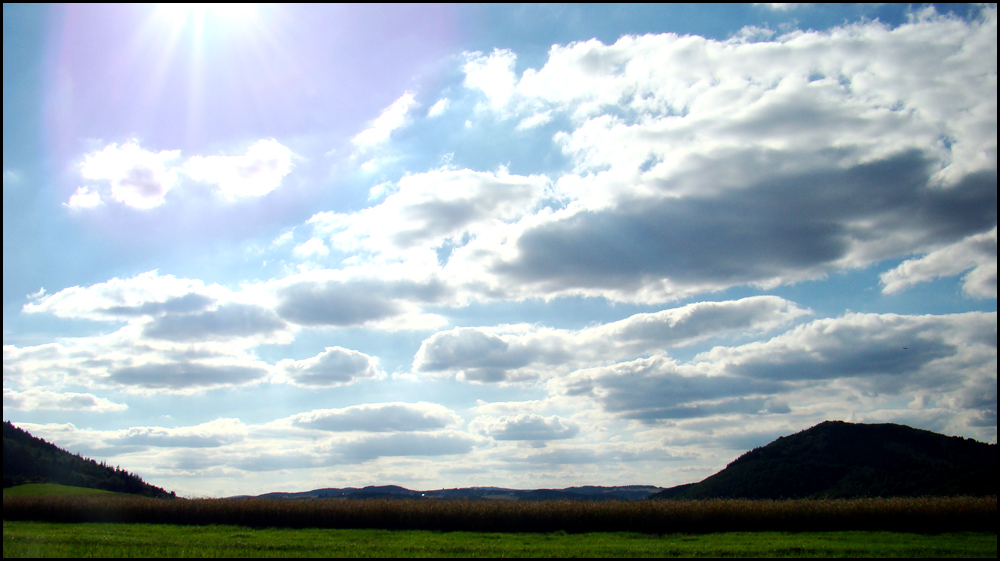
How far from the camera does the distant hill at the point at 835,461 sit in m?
154

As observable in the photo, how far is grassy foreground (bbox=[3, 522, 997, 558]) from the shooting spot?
25.5m

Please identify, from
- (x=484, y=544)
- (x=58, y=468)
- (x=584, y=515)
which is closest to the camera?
(x=484, y=544)

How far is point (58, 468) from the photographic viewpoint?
14825 centimetres

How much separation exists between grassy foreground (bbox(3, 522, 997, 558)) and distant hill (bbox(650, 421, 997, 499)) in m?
117

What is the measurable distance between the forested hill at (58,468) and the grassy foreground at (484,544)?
391ft

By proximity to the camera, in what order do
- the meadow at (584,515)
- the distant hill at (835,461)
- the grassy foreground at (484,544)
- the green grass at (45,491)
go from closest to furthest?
the grassy foreground at (484,544), the meadow at (584,515), the green grass at (45,491), the distant hill at (835,461)

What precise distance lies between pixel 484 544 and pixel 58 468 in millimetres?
161990

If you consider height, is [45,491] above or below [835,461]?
above

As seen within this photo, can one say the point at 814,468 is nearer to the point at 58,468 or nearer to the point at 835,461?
the point at 835,461

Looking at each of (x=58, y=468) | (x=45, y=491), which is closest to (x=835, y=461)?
(x=45, y=491)

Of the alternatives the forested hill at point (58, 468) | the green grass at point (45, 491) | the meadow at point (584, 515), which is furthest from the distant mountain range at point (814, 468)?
→ the meadow at point (584, 515)

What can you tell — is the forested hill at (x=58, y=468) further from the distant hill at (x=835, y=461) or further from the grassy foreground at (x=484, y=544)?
the distant hill at (x=835, y=461)

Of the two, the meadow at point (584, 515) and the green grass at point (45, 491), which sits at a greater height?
the meadow at point (584, 515)

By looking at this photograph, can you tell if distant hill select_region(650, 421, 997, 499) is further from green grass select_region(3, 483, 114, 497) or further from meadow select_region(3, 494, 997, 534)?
green grass select_region(3, 483, 114, 497)
